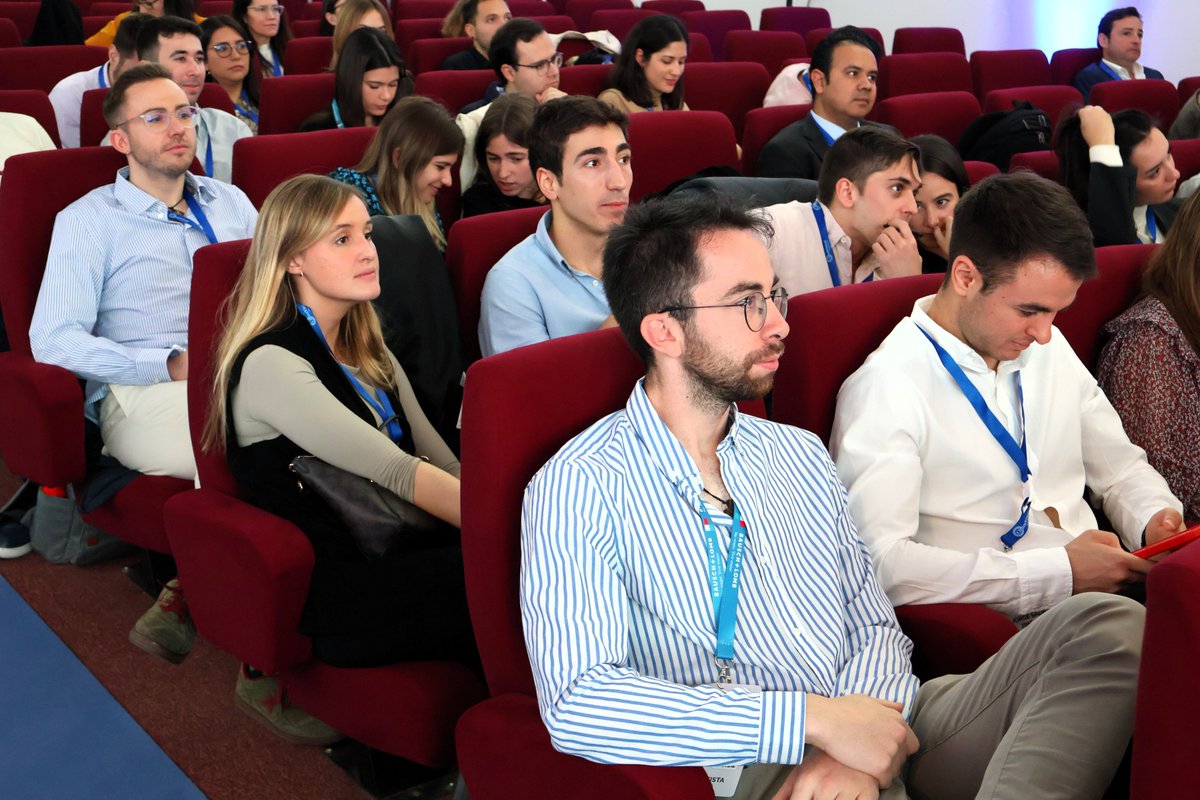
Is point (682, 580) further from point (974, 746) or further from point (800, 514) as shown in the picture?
point (974, 746)

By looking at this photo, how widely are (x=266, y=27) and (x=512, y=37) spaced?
1503 mm

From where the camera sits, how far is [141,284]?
279 cm

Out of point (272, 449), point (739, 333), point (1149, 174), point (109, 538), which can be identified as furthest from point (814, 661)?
point (1149, 174)

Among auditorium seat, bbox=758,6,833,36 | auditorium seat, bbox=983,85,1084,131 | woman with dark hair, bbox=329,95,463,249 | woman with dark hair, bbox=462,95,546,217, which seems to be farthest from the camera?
auditorium seat, bbox=758,6,833,36

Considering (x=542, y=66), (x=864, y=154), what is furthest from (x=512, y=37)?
(x=864, y=154)

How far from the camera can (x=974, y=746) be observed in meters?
1.44

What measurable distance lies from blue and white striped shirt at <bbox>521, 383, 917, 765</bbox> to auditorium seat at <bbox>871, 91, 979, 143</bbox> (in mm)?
2608

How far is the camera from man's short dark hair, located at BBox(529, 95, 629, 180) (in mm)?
2611

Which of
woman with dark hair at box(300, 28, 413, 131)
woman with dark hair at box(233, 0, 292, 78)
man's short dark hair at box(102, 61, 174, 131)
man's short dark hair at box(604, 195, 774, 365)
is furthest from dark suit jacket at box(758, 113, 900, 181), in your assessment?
woman with dark hair at box(233, 0, 292, 78)

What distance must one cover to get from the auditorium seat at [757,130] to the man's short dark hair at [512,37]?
0.81 metres

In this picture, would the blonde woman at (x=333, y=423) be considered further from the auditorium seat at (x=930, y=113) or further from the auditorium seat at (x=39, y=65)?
the auditorium seat at (x=39, y=65)

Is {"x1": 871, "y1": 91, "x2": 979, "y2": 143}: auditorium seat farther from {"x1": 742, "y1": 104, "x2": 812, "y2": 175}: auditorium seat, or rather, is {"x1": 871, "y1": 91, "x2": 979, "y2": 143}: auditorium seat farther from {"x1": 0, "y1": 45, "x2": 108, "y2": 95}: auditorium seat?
{"x1": 0, "y1": 45, "x2": 108, "y2": 95}: auditorium seat

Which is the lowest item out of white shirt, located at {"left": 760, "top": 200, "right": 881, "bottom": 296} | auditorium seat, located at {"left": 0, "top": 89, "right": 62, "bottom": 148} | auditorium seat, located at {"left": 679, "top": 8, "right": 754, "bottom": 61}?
white shirt, located at {"left": 760, "top": 200, "right": 881, "bottom": 296}

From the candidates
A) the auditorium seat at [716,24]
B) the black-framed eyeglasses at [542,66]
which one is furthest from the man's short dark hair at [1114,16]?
the black-framed eyeglasses at [542,66]
